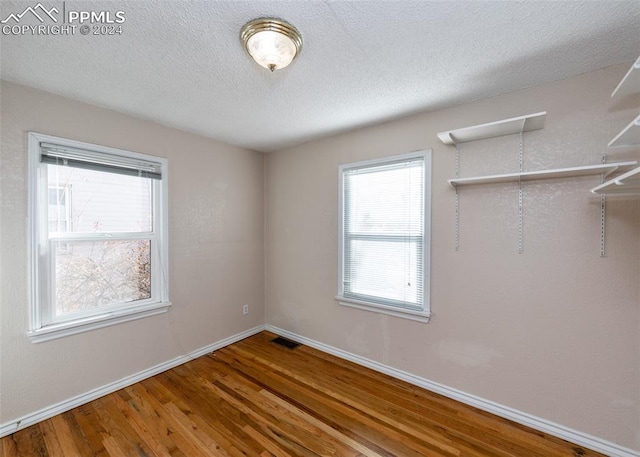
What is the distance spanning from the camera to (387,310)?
2.56 metres

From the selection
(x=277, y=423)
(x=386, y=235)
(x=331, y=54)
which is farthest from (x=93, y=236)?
(x=386, y=235)

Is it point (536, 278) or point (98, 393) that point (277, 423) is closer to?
point (98, 393)

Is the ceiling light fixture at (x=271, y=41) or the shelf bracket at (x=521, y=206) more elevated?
the ceiling light fixture at (x=271, y=41)

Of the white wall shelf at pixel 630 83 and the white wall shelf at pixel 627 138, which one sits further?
the white wall shelf at pixel 627 138

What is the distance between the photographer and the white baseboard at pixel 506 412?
1.68 meters

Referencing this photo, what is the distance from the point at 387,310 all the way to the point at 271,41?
2.29 m

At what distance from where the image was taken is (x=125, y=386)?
7.73ft

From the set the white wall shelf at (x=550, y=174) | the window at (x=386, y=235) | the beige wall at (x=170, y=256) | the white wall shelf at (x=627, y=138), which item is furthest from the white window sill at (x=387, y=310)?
the white wall shelf at (x=627, y=138)

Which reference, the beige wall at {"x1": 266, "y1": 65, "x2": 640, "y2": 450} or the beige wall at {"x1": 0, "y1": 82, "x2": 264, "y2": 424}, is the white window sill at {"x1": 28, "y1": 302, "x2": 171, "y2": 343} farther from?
the beige wall at {"x1": 266, "y1": 65, "x2": 640, "y2": 450}

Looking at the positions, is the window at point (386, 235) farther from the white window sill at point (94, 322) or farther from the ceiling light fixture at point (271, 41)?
the white window sill at point (94, 322)

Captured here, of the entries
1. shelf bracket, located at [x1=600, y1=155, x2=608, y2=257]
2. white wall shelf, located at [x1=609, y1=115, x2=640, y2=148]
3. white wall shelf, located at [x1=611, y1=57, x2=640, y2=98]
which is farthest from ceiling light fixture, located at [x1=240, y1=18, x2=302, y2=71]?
shelf bracket, located at [x1=600, y1=155, x2=608, y2=257]

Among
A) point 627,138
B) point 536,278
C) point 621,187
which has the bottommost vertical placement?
point 536,278

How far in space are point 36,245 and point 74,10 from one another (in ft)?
5.22

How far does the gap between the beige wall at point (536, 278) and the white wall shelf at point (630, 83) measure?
86mm
